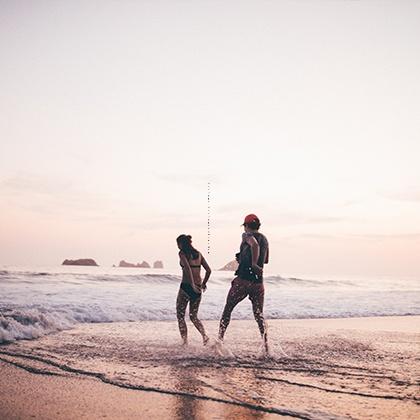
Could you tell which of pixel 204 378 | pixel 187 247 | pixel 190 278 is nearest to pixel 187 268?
pixel 190 278

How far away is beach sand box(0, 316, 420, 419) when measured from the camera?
13.8ft

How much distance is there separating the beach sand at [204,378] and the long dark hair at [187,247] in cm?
154

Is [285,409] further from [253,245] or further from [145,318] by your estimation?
[145,318]

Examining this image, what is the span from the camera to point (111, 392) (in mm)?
4820

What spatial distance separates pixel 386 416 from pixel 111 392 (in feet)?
8.85

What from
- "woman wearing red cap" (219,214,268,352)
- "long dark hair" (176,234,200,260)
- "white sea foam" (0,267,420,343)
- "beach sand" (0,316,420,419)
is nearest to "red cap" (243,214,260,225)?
"woman wearing red cap" (219,214,268,352)

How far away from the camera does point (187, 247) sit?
7.93 meters

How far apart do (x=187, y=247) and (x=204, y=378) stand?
111 inches

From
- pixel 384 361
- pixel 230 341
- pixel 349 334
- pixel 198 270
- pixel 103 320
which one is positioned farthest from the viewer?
pixel 103 320

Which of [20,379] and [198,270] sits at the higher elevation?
[198,270]

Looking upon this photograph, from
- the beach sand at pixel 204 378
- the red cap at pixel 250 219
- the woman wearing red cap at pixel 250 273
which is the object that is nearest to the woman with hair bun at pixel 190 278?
the beach sand at pixel 204 378

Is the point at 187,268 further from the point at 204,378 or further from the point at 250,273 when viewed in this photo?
the point at 204,378

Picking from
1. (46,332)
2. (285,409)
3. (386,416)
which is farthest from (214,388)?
(46,332)

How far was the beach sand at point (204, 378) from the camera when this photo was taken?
13.8 feet
